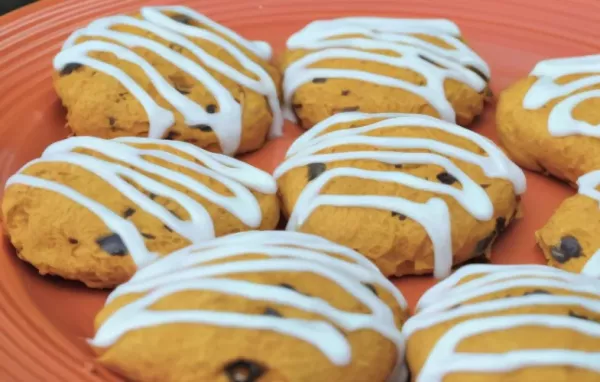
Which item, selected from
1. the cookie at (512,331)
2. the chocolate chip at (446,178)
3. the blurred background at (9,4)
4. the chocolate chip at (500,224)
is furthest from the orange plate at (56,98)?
the blurred background at (9,4)

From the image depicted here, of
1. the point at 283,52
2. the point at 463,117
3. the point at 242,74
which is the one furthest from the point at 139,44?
the point at 463,117

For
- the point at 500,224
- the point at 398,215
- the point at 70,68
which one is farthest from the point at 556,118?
the point at 70,68

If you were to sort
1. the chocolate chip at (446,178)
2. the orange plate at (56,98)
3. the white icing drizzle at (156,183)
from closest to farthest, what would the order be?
1. the orange plate at (56,98)
2. the white icing drizzle at (156,183)
3. the chocolate chip at (446,178)

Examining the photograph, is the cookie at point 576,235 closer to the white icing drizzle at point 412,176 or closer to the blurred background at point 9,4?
the white icing drizzle at point 412,176

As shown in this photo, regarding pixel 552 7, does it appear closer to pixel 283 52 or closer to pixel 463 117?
pixel 463 117

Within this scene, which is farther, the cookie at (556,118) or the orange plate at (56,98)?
the cookie at (556,118)

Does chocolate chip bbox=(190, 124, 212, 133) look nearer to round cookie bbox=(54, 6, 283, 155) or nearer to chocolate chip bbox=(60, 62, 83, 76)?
round cookie bbox=(54, 6, 283, 155)
